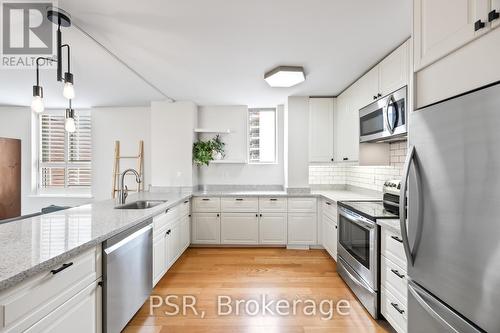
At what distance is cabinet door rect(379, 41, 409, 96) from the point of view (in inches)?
81.1

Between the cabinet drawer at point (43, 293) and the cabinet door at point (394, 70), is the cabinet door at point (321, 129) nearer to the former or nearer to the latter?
the cabinet door at point (394, 70)

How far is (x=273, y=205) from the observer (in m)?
3.80

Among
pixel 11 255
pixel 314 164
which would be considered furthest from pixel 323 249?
pixel 11 255

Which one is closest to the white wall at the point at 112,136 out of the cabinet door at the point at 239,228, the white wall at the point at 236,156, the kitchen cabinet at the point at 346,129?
the white wall at the point at 236,156

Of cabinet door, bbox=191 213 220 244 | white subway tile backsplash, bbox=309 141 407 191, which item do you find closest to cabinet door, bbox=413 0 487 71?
white subway tile backsplash, bbox=309 141 407 191

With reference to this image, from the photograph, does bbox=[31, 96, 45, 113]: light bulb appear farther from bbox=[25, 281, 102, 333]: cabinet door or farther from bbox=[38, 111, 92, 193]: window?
bbox=[38, 111, 92, 193]: window

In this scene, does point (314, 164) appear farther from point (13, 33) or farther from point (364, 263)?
point (13, 33)

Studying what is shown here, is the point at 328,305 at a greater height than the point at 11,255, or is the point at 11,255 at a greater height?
the point at 11,255

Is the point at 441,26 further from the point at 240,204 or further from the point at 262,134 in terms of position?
the point at 262,134

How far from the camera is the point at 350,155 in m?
3.21

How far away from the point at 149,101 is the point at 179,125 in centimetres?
74

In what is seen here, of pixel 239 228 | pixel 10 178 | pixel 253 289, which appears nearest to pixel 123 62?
pixel 239 228

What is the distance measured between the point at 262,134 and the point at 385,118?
8.48ft

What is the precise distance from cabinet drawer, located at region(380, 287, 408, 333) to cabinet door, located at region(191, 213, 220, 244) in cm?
246
